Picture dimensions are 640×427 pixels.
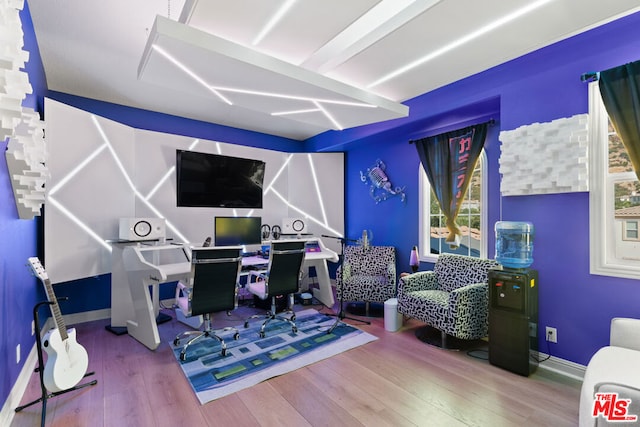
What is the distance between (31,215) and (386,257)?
3.73 meters

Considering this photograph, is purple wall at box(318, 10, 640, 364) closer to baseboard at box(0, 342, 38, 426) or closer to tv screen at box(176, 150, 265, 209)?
tv screen at box(176, 150, 265, 209)

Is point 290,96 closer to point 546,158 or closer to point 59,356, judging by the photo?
point 546,158

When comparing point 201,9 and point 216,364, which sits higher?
point 201,9

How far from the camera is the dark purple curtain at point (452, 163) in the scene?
3494mm

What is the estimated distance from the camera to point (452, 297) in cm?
287

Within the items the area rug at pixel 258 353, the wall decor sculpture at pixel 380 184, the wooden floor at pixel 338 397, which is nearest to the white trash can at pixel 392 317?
the area rug at pixel 258 353

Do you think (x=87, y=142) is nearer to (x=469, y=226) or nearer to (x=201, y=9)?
(x=201, y=9)

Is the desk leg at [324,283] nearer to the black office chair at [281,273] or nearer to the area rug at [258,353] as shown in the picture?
the area rug at [258,353]

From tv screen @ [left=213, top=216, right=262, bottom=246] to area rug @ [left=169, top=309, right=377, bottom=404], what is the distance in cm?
107

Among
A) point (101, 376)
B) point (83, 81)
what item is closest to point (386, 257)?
point (101, 376)

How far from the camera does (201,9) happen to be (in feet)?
6.76

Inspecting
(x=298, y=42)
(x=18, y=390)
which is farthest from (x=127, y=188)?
(x=298, y=42)

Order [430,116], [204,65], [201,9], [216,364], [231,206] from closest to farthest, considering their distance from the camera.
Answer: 1. [201,9]
2. [204,65]
3. [216,364]
4. [430,116]
5. [231,206]

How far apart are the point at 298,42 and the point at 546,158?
2.30 metres
